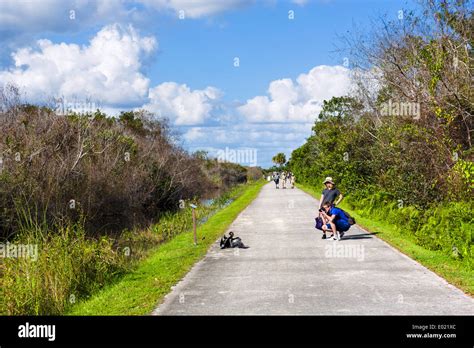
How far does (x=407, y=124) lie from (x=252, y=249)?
743 cm

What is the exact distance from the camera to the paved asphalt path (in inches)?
313

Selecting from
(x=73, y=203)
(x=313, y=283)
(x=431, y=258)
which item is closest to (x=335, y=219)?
(x=431, y=258)

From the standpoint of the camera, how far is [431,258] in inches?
469

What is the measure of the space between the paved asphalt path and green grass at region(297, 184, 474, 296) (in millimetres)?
197

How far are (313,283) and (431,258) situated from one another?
3.61 metres

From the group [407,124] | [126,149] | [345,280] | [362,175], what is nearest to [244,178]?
[126,149]

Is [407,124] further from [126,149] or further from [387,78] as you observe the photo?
[126,149]

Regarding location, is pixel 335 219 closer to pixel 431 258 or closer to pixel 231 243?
pixel 231 243

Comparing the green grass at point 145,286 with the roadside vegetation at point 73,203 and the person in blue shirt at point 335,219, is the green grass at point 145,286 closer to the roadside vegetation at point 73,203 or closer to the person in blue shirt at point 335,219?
the roadside vegetation at point 73,203

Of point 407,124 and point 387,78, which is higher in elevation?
point 387,78

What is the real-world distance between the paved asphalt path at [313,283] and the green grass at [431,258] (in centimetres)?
20
